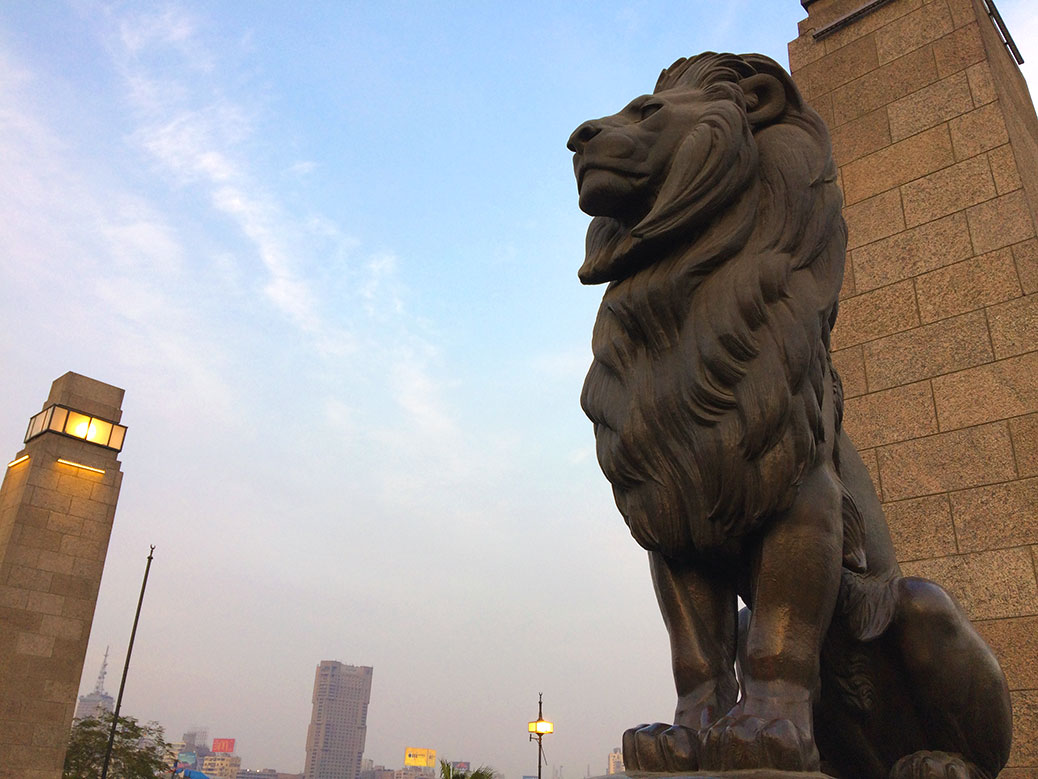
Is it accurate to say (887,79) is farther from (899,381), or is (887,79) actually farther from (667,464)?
(667,464)

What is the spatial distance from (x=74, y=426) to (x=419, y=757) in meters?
74.7

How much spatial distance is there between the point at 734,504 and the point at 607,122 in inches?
39.0

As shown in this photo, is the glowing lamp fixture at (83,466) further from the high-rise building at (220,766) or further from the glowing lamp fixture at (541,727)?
the high-rise building at (220,766)

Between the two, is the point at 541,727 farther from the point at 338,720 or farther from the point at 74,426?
the point at 338,720

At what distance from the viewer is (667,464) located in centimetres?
185

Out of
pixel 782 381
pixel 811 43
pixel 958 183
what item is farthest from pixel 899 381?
pixel 782 381

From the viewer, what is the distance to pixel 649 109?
6.89ft

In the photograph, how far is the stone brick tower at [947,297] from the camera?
3.80 metres

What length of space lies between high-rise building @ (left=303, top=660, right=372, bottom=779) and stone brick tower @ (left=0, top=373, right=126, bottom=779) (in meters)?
106

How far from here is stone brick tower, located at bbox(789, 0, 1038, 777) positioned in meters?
3.80

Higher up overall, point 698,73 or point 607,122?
point 698,73

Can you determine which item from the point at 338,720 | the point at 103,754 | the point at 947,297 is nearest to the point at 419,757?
the point at 338,720

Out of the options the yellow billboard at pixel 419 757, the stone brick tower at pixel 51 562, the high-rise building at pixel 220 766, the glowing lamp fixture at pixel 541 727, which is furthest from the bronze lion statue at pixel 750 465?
the high-rise building at pixel 220 766

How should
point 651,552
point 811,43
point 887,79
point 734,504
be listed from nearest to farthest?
point 734,504 → point 651,552 → point 887,79 → point 811,43
